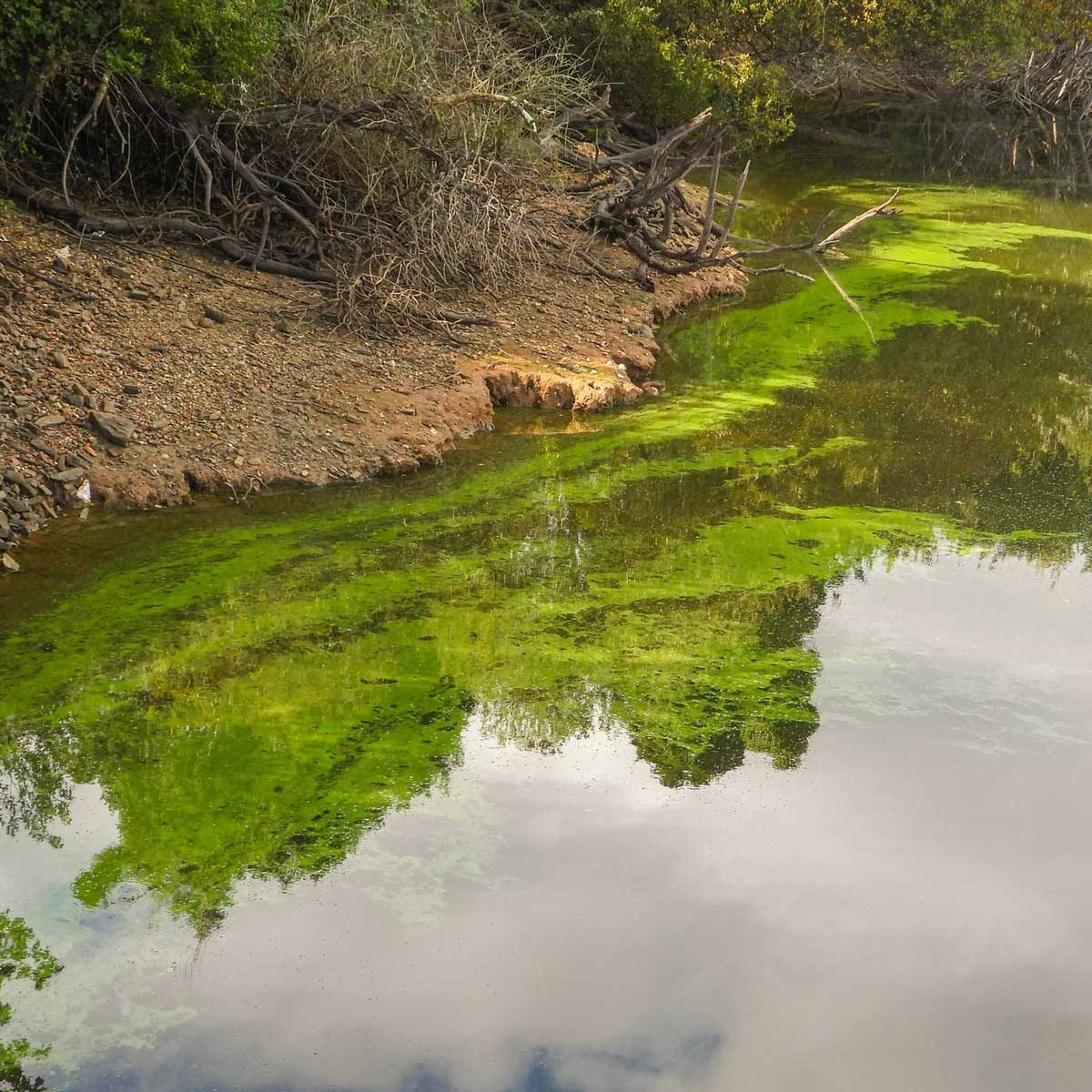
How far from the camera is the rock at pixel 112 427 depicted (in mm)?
5402

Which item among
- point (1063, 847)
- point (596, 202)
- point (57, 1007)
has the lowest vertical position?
point (57, 1007)

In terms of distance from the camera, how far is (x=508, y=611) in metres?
4.77

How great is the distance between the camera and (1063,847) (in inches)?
143

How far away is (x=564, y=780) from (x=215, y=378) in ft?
9.96

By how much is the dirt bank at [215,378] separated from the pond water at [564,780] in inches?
9.5

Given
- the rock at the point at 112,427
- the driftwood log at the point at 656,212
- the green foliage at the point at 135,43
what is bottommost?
the rock at the point at 112,427

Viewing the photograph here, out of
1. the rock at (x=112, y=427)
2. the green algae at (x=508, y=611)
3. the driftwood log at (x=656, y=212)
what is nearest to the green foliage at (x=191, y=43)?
the rock at (x=112, y=427)

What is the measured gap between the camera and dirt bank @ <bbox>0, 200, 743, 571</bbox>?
5348 millimetres

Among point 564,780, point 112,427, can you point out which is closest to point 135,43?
point 112,427

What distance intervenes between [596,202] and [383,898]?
23.5ft

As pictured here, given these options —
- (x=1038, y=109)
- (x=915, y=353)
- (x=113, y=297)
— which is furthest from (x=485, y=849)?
(x=1038, y=109)

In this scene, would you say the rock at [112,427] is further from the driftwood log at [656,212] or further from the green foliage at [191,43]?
the driftwood log at [656,212]

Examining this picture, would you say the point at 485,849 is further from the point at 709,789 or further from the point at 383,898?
the point at 709,789

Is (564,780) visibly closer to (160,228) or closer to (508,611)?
(508,611)
